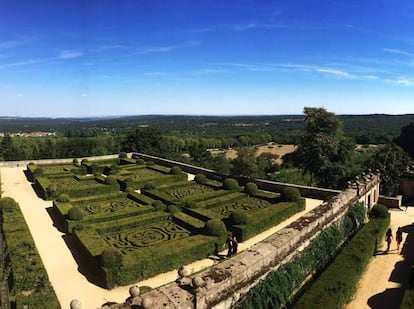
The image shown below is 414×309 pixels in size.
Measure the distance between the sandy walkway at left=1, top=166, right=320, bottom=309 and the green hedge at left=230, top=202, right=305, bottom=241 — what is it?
29cm

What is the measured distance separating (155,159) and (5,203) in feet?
70.1

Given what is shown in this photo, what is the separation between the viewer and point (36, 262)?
1212 cm

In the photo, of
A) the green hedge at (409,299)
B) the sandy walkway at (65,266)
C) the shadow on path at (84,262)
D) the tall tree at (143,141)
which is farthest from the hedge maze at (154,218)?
the tall tree at (143,141)

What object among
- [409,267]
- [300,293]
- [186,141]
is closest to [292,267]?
[300,293]

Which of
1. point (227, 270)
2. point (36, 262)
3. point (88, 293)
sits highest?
point (227, 270)

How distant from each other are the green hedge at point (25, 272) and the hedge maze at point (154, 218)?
6.33ft

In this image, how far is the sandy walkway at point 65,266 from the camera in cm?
1140

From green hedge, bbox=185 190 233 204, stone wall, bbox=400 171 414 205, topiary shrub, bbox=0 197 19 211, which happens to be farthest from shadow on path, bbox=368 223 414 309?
topiary shrub, bbox=0 197 19 211

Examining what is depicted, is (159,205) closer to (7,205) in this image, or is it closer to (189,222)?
(189,222)

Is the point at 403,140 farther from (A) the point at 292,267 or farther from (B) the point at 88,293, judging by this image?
(B) the point at 88,293

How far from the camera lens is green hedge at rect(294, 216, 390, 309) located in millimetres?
9609

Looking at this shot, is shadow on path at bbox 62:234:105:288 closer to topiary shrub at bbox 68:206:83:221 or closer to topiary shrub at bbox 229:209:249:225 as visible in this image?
topiary shrub at bbox 68:206:83:221

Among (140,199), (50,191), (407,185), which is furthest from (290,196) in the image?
(50,191)

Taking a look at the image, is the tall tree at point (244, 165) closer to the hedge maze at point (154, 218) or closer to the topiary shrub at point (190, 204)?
the hedge maze at point (154, 218)
